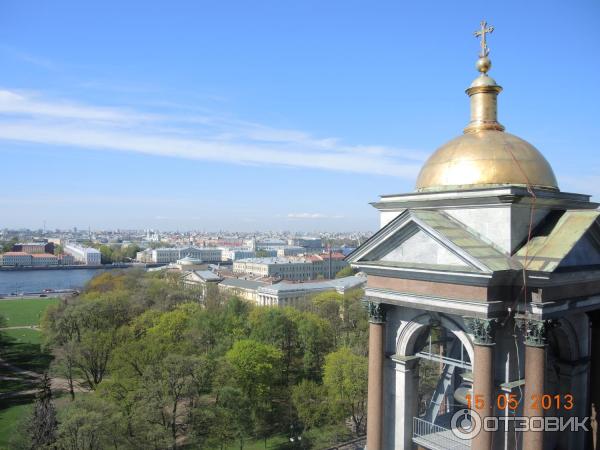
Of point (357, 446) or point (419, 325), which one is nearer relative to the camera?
point (419, 325)

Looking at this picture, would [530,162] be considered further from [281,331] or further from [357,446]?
[281,331]

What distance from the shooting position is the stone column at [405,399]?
15523mm

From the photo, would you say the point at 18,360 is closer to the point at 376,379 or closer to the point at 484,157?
the point at 376,379

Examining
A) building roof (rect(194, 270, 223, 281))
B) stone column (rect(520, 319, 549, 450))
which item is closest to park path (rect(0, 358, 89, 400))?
stone column (rect(520, 319, 549, 450))

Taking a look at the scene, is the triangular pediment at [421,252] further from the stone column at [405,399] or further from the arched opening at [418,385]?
the stone column at [405,399]

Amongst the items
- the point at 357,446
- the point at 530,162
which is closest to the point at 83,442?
the point at 357,446

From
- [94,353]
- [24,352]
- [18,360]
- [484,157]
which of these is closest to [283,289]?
[24,352]

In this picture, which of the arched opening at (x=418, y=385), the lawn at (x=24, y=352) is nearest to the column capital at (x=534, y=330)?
the arched opening at (x=418, y=385)

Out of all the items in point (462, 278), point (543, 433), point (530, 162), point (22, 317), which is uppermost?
point (530, 162)

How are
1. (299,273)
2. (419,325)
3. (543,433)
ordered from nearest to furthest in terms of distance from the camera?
1. (543,433)
2. (419,325)
3. (299,273)

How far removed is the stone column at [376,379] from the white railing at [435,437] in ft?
4.04

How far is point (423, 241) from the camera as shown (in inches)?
560

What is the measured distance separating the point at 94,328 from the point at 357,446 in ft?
124

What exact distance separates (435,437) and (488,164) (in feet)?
29.3
